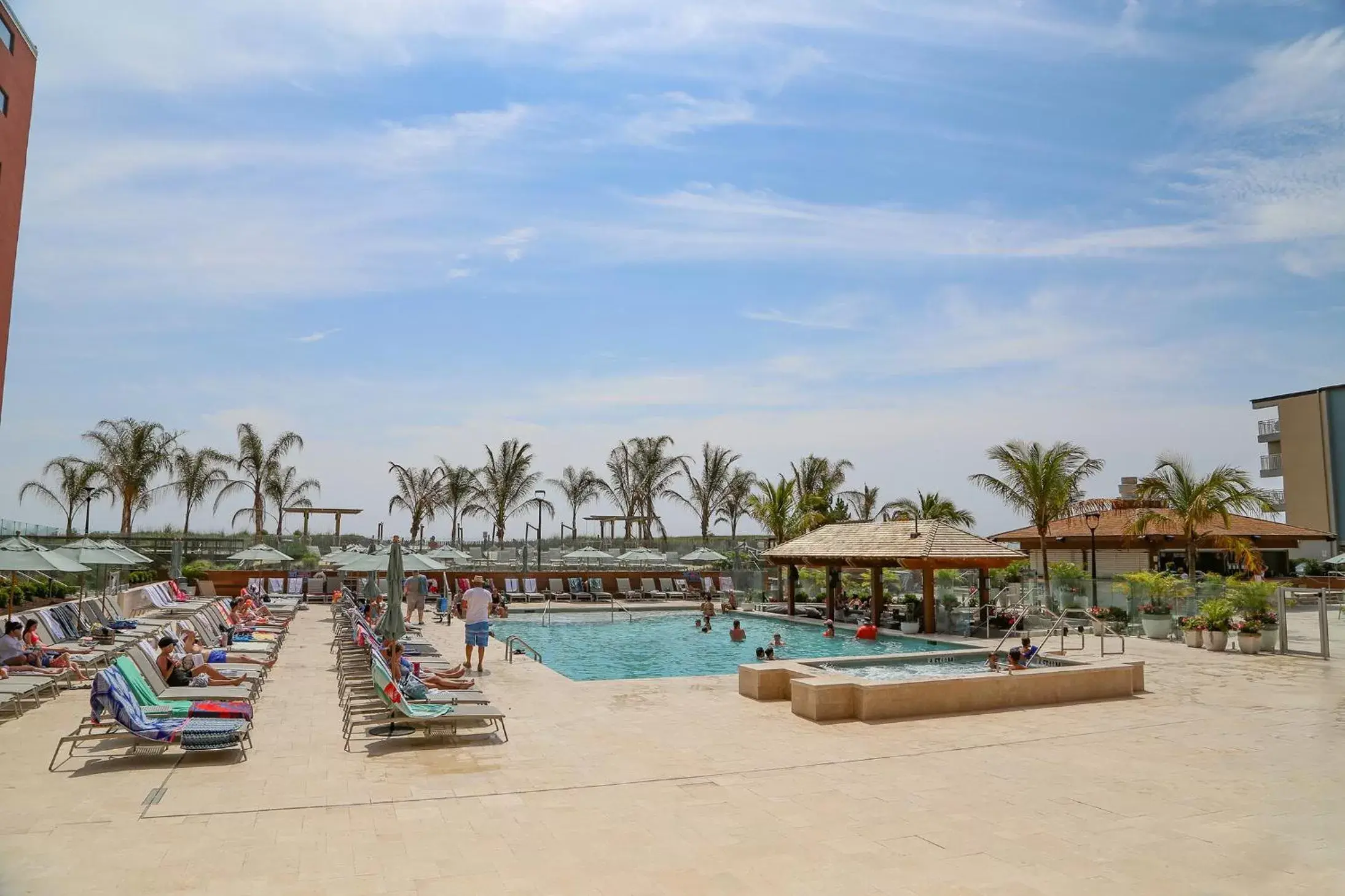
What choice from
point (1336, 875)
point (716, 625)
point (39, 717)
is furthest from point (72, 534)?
point (1336, 875)

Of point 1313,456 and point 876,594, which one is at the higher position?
point 1313,456

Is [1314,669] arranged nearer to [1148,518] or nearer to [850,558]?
[850,558]

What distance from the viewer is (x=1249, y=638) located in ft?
55.3

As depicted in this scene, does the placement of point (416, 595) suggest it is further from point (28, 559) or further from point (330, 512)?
point (330, 512)

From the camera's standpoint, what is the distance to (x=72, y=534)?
36.4m

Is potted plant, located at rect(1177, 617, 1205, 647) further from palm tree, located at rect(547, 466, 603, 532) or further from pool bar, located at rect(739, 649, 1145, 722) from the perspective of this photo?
palm tree, located at rect(547, 466, 603, 532)

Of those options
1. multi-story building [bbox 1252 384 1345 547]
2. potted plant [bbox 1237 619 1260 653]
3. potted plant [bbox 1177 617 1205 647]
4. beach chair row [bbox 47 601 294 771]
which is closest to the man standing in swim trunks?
beach chair row [bbox 47 601 294 771]

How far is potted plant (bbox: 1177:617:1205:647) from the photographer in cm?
1762

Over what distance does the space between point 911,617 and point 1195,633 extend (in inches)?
238

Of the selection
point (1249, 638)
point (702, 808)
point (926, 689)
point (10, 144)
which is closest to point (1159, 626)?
point (1249, 638)

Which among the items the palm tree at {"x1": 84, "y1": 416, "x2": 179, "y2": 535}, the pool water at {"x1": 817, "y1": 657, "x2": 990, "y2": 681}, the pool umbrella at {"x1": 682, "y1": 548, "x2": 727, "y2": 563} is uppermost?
the palm tree at {"x1": 84, "y1": 416, "x2": 179, "y2": 535}

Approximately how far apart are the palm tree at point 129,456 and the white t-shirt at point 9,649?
107 ft

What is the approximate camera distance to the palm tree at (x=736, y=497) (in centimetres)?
4997

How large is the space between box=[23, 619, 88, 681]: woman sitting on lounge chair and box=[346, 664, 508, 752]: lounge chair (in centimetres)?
545
